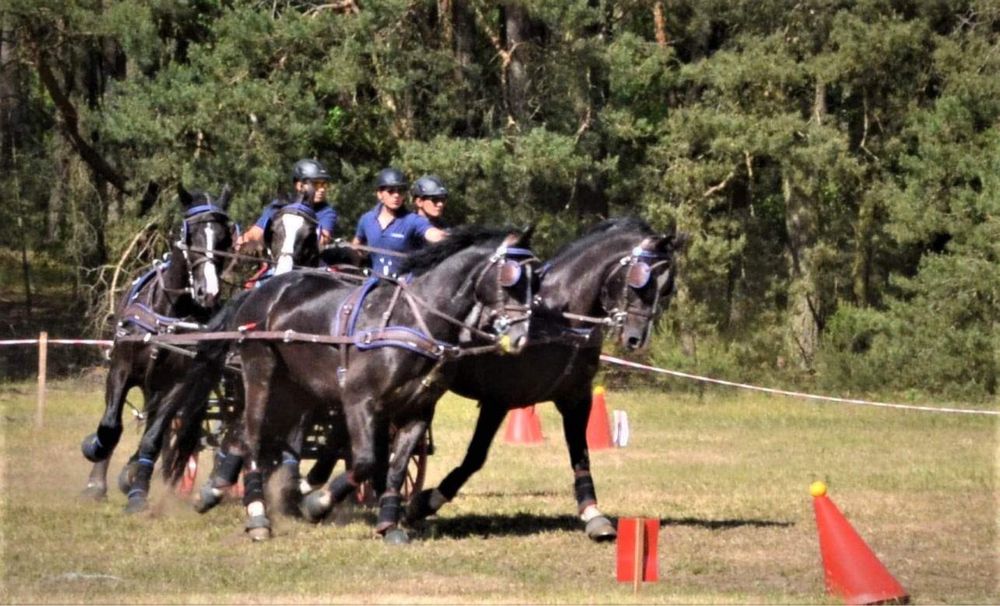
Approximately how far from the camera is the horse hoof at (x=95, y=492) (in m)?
13.9

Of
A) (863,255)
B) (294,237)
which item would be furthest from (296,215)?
(863,255)

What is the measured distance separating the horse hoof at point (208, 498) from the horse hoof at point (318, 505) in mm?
738

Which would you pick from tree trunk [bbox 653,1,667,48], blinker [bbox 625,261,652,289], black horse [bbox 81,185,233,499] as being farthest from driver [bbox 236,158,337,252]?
tree trunk [bbox 653,1,667,48]

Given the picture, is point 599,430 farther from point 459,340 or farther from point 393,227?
point 459,340

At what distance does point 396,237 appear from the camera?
12758 millimetres

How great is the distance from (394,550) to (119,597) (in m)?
2.15

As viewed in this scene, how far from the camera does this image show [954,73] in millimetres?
27016

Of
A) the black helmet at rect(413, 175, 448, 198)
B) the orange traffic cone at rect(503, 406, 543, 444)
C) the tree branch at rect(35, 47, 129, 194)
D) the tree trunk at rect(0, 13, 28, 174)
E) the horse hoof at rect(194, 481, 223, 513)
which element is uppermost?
the tree trunk at rect(0, 13, 28, 174)

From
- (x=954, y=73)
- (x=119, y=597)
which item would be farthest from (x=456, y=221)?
(x=119, y=597)

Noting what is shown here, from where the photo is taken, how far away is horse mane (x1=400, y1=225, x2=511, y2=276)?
11.3m

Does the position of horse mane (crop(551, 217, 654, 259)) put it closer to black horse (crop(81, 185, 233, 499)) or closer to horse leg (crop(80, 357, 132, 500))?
black horse (crop(81, 185, 233, 499))

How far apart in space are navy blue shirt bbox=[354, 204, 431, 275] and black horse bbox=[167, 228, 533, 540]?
2.59ft

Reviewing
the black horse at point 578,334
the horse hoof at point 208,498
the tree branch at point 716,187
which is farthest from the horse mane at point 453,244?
the tree branch at point 716,187

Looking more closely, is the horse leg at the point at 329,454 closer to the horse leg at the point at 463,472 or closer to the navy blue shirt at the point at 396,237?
the horse leg at the point at 463,472
